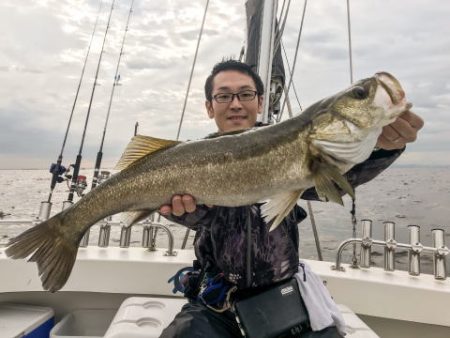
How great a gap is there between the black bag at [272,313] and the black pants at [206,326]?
0.42 ft

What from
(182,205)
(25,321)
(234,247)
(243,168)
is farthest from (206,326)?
(25,321)

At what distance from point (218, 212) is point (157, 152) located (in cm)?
68

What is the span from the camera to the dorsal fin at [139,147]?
253 centimetres

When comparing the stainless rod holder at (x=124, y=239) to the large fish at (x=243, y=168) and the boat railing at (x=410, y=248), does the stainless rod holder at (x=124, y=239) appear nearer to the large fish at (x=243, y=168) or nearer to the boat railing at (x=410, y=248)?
the large fish at (x=243, y=168)

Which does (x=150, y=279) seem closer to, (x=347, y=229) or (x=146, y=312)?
(x=146, y=312)

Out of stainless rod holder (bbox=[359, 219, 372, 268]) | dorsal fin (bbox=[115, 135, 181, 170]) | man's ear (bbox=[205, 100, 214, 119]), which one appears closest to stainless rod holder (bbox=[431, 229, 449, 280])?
stainless rod holder (bbox=[359, 219, 372, 268])

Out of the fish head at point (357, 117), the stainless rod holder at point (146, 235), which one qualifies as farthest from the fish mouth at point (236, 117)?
the stainless rod holder at point (146, 235)

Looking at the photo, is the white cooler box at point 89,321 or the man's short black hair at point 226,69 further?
the white cooler box at point 89,321

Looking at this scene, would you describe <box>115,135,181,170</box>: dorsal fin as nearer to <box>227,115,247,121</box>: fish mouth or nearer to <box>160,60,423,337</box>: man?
<box>160,60,423,337</box>: man

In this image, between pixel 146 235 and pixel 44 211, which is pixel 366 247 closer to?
pixel 146 235

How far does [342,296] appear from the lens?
3.87 meters

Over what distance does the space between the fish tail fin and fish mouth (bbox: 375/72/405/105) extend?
224 cm


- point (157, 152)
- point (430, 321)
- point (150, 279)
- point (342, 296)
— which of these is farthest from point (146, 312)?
point (430, 321)

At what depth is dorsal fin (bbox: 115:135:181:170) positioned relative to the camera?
2.53m
